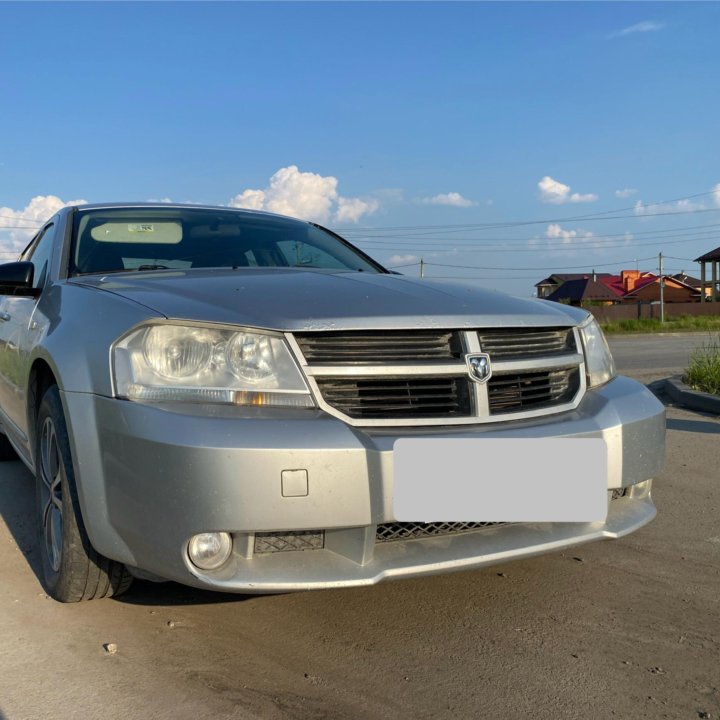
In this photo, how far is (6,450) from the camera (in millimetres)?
4930

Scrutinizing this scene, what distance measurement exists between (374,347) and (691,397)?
5617mm

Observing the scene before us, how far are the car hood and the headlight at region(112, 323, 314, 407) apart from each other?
0.05 meters

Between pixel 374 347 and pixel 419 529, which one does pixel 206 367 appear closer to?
pixel 374 347

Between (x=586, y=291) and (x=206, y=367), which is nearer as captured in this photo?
(x=206, y=367)

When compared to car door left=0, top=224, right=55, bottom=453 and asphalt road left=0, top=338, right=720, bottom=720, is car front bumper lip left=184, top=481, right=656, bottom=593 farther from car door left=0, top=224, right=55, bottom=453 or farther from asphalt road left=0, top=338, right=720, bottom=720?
car door left=0, top=224, right=55, bottom=453

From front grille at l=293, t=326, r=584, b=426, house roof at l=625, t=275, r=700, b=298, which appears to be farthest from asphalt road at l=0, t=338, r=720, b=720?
house roof at l=625, t=275, r=700, b=298

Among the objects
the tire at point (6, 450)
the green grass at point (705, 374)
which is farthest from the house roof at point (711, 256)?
the tire at point (6, 450)

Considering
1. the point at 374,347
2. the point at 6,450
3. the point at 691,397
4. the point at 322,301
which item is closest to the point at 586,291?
the point at 691,397

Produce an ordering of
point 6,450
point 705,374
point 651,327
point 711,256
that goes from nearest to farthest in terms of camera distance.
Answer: point 6,450
point 705,374
point 651,327
point 711,256

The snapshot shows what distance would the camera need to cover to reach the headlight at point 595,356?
2.75 m

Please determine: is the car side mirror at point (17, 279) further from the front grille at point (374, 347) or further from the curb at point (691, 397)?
the curb at point (691, 397)

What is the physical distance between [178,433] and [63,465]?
0.64m

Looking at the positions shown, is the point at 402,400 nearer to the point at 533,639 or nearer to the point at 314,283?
the point at 314,283

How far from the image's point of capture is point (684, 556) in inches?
124
